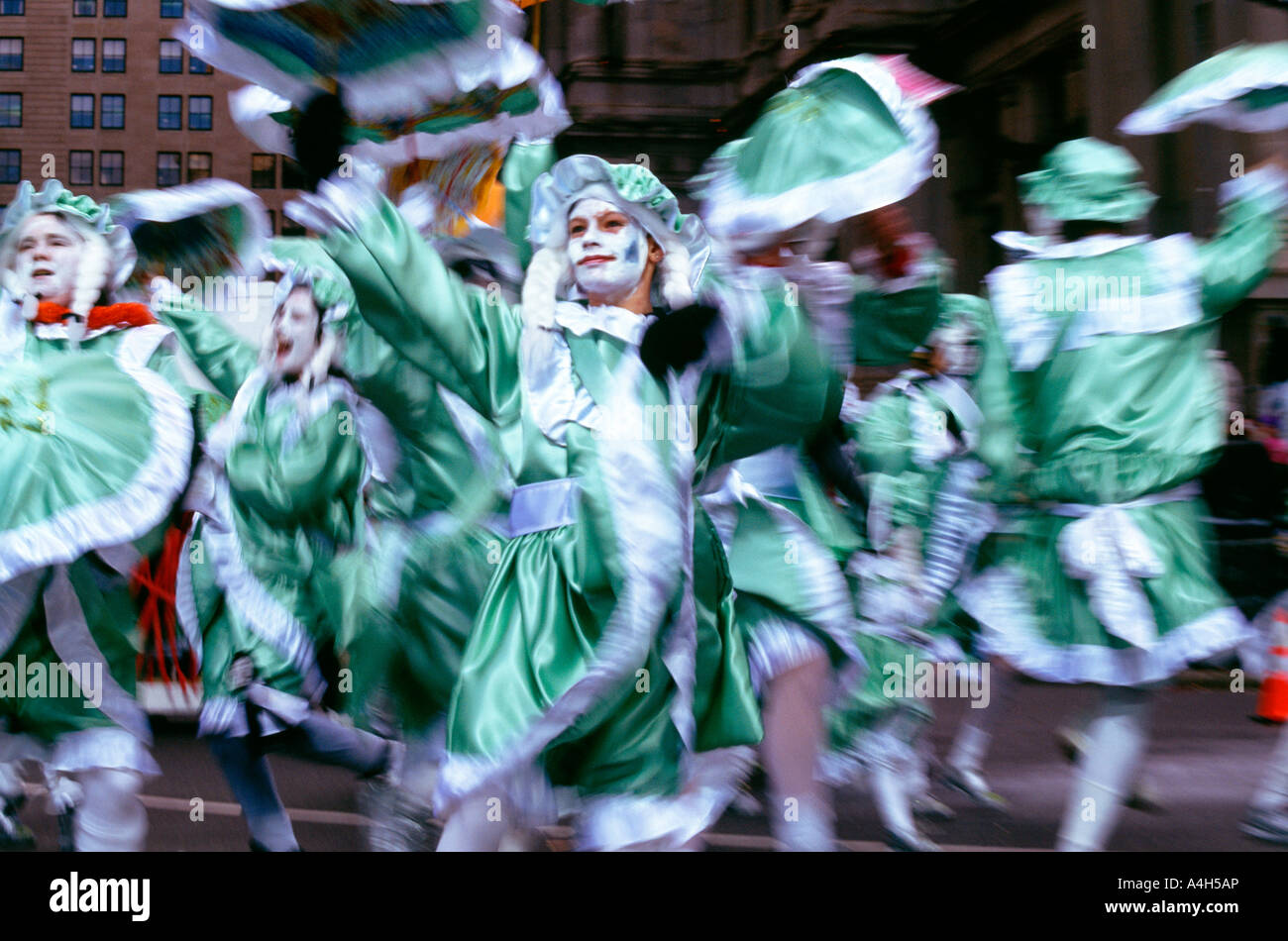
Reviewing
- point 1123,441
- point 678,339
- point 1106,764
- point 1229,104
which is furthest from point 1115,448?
point 678,339

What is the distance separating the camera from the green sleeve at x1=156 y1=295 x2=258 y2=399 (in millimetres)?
4590

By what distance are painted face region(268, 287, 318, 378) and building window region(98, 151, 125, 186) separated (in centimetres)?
75

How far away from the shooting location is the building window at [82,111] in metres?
4.43

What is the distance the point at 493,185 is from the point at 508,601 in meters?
1.81

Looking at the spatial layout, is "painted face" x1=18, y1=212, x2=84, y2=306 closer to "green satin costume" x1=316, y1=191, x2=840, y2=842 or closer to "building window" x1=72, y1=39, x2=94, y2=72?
"building window" x1=72, y1=39, x2=94, y2=72

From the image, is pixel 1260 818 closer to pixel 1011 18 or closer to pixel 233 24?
pixel 233 24

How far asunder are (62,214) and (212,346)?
2.57ft

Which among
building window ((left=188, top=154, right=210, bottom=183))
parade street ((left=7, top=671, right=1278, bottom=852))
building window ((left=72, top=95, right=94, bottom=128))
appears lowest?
parade street ((left=7, top=671, right=1278, bottom=852))

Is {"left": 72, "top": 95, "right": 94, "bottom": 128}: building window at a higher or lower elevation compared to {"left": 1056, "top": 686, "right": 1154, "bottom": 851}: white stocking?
higher

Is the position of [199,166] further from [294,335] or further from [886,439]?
[886,439]

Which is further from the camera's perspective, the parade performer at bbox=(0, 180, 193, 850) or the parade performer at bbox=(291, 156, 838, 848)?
the parade performer at bbox=(0, 180, 193, 850)

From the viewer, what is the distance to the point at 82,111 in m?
4.50

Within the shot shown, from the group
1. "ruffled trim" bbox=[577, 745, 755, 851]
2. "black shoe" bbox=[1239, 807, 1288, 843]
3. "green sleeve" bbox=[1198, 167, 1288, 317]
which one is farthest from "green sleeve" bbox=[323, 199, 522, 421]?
"black shoe" bbox=[1239, 807, 1288, 843]

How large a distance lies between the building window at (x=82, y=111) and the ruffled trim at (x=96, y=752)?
1.81 metres
